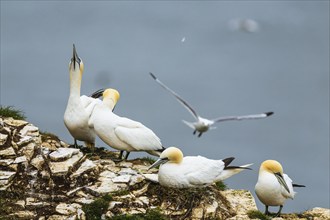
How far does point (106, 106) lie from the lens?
2080cm

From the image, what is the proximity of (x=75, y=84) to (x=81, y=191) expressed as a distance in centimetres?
365

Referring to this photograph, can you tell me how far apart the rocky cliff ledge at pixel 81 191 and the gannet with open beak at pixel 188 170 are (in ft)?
0.61

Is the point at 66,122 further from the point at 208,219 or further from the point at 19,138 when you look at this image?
the point at 208,219

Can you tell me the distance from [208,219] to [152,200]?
3.59ft

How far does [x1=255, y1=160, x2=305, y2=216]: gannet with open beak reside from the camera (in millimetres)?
20625

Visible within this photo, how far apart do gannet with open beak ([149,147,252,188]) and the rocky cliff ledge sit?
0.61 ft

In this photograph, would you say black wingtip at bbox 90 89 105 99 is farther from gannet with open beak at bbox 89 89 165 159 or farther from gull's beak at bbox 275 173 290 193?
gull's beak at bbox 275 173 290 193

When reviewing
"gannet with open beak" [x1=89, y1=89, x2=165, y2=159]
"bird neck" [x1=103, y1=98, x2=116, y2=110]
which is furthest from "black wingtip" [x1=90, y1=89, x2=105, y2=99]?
"gannet with open beak" [x1=89, y1=89, x2=165, y2=159]

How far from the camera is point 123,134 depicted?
20.2 metres

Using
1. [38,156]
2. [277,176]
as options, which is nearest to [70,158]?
[38,156]

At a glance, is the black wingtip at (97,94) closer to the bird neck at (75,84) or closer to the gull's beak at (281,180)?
the bird neck at (75,84)

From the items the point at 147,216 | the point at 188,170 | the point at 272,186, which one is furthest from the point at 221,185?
the point at 147,216

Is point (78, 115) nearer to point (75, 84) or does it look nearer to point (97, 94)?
point (75, 84)

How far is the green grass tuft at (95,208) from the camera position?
1795 cm
